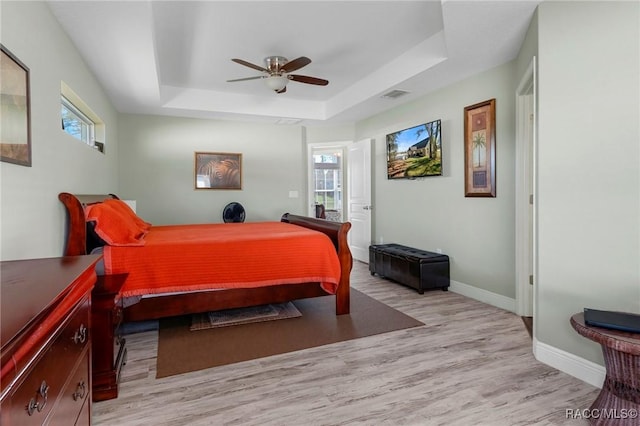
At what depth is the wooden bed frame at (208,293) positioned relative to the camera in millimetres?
2525

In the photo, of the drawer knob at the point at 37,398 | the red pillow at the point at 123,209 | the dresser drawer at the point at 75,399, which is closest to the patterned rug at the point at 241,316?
the red pillow at the point at 123,209

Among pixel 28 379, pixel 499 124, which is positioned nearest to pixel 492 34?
pixel 499 124

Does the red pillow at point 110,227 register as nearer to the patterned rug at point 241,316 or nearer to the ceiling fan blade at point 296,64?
the patterned rug at point 241,316

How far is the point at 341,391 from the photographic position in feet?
6.65

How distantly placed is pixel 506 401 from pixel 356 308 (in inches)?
68.3

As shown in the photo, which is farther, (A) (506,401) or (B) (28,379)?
(A) (506,401)

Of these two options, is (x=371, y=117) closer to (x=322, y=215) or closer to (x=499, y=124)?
(x=499, y=124)

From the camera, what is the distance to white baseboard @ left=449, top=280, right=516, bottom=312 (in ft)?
11.3

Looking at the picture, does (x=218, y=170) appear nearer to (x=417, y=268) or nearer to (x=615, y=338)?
(x=417, y=268)

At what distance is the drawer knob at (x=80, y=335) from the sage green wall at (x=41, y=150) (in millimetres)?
751

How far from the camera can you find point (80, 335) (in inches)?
48.3

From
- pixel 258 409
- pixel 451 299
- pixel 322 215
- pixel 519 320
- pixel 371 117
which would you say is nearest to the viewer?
pixel 258 409

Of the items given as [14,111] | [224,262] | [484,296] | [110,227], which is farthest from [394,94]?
[14,111]

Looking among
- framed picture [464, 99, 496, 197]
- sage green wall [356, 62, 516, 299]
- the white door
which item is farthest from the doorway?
the white door
